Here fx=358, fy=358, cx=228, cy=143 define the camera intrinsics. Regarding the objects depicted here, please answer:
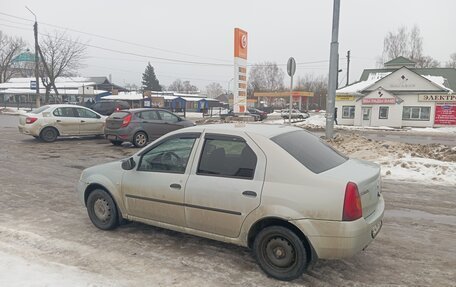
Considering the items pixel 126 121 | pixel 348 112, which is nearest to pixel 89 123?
pixel 126 121

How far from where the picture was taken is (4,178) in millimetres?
8000

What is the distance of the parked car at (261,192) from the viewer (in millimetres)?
3383

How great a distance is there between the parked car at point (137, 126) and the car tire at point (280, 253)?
10088mm

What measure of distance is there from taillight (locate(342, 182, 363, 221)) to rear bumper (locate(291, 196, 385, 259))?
5 centimetres

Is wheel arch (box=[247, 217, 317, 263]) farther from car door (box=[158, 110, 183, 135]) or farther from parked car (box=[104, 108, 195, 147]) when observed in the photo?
car door (box=[158, 110, 183, 135])

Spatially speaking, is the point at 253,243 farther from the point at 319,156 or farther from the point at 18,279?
the point at 18,279

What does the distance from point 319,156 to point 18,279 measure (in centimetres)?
332

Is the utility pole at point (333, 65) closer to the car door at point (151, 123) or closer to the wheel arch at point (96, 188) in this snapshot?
the car door at point (151, 123)

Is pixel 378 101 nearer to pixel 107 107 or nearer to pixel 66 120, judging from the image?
pixel 107 107

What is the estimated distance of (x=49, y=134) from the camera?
14.2 metres

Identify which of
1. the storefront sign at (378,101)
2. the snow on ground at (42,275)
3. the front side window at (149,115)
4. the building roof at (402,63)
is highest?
the building roof at (402,63)

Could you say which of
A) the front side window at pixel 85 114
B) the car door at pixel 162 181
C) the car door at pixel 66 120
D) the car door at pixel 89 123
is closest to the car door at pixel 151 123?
the car door at pixel 89 123

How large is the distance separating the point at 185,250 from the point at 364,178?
2225mm

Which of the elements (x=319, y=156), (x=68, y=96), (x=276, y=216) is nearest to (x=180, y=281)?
(x=276, y=216)
